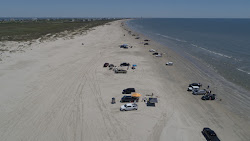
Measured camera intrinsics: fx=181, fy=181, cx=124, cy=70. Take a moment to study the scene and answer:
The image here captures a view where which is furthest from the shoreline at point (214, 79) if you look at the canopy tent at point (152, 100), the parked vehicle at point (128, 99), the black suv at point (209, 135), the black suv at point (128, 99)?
the black suv at point (128, 99)

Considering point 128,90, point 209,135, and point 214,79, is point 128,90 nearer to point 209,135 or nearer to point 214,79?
point 209,135

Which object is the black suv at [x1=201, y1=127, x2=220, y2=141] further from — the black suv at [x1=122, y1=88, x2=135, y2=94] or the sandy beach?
the black suv at [x1=122, y1=88, x2=135, y2=94]

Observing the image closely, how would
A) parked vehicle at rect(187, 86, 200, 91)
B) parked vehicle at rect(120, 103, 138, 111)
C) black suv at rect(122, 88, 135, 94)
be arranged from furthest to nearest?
parked vehicle at rect(187, 86, 200, 91) < black suv at rect(122, 88, 135, 94) < parked vehicle at rect(120, 103, 138, 111)

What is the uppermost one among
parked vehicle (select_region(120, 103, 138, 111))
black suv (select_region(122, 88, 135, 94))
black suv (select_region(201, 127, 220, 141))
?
black suv (select_region(122, 88, 135, 94))

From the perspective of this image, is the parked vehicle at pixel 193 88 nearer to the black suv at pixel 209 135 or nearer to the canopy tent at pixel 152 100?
the canopy tent at pixel 152 100

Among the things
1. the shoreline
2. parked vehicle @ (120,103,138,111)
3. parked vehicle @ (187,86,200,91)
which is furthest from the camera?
the shoreline

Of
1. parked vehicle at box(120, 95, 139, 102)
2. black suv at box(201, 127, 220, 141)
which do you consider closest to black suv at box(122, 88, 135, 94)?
parked vehicle at box(120, 95, 139, 102)

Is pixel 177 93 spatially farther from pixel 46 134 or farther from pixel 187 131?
pixel 46 134

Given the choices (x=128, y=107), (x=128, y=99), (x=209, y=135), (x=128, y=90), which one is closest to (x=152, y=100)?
(x=128, y=99)
